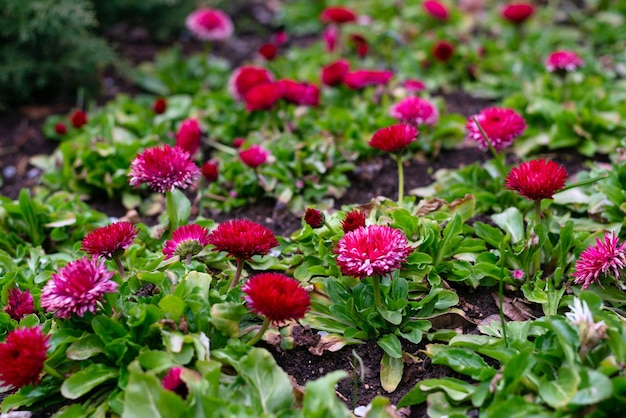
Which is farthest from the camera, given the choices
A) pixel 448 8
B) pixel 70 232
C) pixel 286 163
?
pixel 448 8

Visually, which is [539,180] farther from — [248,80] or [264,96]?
[248,80]

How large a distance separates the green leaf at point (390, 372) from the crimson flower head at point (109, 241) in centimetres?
112

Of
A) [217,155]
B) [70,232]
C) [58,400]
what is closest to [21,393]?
[58,400]

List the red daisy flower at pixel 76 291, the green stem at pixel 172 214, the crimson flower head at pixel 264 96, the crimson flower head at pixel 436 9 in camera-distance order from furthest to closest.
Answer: the crimson flower head at pixel 436 9 < the crimson flower head at pixel 264 96 < the green stem at pixel 172 214 < the red daisy flower at pixel 76 291

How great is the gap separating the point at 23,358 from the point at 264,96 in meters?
2.24

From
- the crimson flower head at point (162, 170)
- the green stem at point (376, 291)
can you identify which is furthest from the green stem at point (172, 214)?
the green stem at point (376, 291)

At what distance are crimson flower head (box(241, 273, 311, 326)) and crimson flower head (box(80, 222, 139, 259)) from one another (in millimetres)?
582

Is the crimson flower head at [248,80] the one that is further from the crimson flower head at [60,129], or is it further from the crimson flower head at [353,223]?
the crimson flower head at [353,223]

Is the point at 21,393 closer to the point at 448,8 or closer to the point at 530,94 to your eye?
the point at 530,94

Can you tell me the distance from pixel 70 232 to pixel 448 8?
424 centimetres

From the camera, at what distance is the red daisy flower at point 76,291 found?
2.24 meters

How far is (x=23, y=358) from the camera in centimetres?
214

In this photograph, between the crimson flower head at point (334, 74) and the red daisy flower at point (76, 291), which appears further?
the crimson flower head at point (334, 74)

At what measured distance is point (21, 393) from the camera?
7.73 ft
